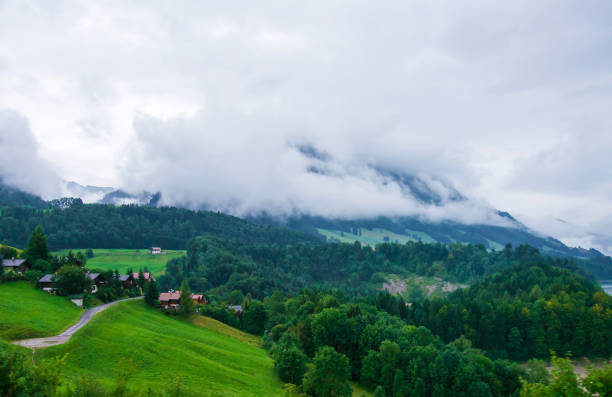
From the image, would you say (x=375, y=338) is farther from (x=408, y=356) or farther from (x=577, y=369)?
(x=577, y=369)

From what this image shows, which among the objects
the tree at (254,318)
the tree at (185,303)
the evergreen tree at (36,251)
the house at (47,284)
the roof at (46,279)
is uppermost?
the evergreen tree at (36,251)

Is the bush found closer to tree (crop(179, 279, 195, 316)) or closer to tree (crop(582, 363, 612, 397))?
tree (crop(179, 279, 195, 316))

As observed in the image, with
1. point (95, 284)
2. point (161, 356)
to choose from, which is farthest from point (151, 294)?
point (161, 356)

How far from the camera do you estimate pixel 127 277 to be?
349 ft

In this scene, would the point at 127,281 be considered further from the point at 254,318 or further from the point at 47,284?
the point at 254,318

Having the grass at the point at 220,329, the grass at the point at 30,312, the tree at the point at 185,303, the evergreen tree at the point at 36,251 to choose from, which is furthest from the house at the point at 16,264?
the grass at the point at 220,329

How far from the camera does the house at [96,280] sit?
8666 cm

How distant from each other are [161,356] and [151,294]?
→ 3983 cm

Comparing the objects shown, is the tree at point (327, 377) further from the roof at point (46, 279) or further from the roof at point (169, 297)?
the roof at point (46, 279)

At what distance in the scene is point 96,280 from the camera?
90312 millimetres

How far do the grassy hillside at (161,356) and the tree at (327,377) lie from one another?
5.71 m

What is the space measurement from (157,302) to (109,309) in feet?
76.6

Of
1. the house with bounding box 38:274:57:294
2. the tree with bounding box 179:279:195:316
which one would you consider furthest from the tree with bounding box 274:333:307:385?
the house with bounding box 38:274:57:294

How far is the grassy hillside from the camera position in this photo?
151 ft
